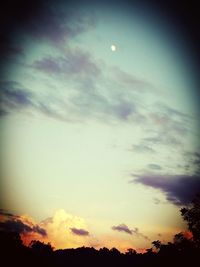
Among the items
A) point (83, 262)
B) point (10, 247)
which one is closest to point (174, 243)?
point (10, 247)

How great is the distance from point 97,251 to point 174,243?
89138 millimetres

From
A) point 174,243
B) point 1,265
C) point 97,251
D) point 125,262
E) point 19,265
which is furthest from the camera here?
point 97,251

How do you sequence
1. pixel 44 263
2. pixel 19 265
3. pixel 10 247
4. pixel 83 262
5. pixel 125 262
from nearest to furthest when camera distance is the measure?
pixel 19 265 < pixel 10 247 < pixel 44 263 < pixel 125 262 < pixel 83 262

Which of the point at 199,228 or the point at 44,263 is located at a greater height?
the point at 199,228

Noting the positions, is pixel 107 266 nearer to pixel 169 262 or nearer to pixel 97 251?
pixel 97 251

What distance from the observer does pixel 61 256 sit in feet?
347

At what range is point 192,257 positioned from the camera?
27344mm

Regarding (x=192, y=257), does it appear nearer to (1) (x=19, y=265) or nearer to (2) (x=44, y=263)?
(1) (x=19, y=265)

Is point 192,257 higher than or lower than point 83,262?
higher

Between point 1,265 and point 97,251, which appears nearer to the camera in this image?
point 1,265

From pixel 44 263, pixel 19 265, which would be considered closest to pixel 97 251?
pixel 44 263

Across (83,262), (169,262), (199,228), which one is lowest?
(83,262)

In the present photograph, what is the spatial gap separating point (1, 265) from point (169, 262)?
947 inches

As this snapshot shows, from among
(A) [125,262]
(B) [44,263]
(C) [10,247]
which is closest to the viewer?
(C) [10,247]
